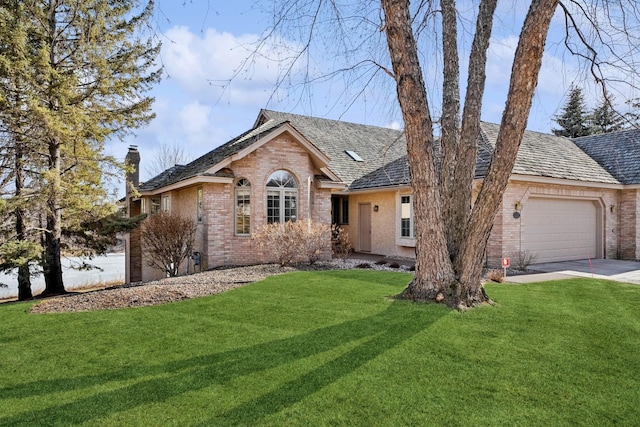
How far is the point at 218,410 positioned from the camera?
3.59m

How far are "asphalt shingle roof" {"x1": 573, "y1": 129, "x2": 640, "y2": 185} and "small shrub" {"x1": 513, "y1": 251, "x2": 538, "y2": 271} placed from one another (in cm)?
566

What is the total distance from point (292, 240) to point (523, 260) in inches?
290

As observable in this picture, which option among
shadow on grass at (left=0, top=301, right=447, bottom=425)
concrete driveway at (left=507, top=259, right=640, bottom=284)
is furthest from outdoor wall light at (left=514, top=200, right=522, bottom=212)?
shadow on grass at (left=0, top=301, right=447, bottom=425)

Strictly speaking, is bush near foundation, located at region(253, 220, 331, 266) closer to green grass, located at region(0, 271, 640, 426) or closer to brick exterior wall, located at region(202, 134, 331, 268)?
brick exterior wall, located at region(202, 134, 331, 268)

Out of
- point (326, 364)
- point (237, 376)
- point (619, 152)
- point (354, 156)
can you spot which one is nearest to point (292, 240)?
point (326, 364)

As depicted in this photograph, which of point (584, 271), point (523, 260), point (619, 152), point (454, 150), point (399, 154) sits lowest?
point (584, 271)

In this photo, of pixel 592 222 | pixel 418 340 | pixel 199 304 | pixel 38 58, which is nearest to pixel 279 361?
pixel 418 340

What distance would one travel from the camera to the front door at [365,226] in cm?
1841

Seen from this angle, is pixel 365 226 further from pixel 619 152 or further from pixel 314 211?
pixel 619 152

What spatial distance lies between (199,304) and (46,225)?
9444mm

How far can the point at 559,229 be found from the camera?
15109mm

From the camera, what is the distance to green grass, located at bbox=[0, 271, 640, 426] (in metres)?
3.56

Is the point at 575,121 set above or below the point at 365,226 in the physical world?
above

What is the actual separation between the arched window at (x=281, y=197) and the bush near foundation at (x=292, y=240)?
1.36 meters
